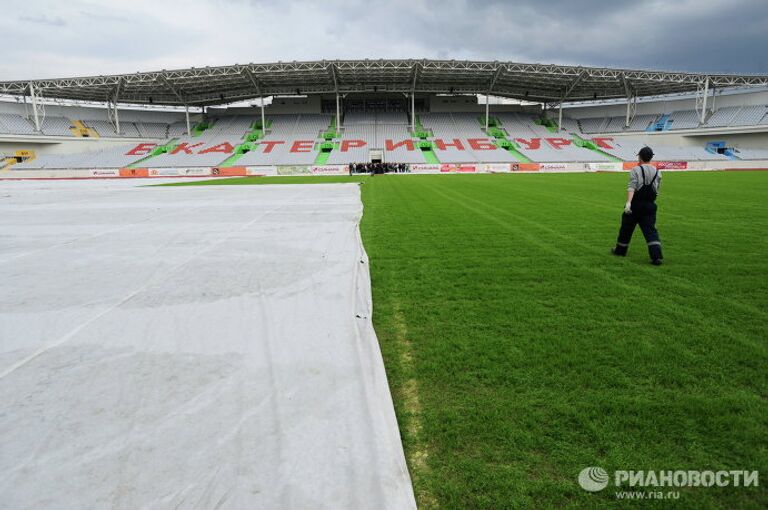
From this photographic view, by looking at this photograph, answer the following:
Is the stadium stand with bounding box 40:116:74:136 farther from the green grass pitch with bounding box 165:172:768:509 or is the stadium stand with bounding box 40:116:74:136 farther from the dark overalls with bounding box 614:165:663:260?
the dark overalls with bounding box 614:165:663:260

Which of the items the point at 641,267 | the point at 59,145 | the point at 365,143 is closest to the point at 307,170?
the point at 365,143

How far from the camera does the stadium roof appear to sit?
4384 cm

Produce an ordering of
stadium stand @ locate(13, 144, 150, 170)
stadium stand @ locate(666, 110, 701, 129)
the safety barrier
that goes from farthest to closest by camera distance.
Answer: stadium stand @ locate(666, 110, 701, 129) < stadium stand @ locate(13, 144, 150, 170) < the safety barrier

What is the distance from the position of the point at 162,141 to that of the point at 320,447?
60049 millimetres

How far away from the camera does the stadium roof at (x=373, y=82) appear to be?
43844 millimetres

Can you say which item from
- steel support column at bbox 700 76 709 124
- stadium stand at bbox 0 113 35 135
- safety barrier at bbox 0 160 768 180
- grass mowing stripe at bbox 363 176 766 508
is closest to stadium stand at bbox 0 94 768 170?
stadium stand at bbox 0 113 35 135

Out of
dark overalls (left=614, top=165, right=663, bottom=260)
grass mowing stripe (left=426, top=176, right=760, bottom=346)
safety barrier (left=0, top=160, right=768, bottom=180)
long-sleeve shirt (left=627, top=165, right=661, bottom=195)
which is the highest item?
safety barrier (left=0, top=160, right=768, bottom=180)

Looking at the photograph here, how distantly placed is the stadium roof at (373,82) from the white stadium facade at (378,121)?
0.62ft

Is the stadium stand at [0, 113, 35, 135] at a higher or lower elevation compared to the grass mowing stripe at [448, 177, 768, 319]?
higher

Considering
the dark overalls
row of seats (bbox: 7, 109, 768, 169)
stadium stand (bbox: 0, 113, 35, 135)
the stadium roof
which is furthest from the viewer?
row of seats (bbox: 7, 109, 768, 169)

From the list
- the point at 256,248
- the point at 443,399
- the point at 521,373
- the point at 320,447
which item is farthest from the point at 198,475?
the point at 256,248

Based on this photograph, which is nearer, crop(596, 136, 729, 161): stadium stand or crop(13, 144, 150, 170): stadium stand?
crop(13, 144, 150, 170): stadium stand

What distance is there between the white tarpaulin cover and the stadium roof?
140ft

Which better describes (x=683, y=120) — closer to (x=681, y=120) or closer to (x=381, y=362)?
(x=681, y=120)
